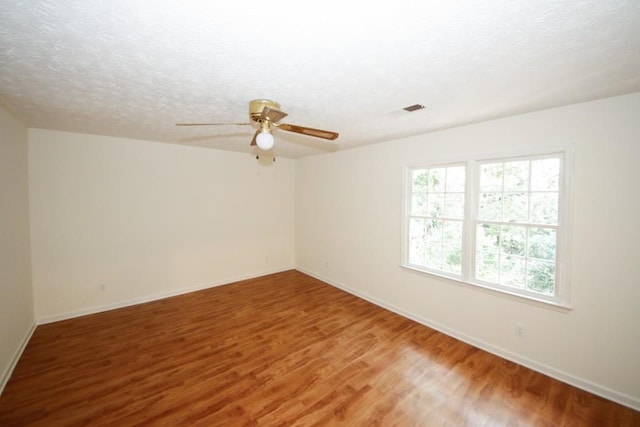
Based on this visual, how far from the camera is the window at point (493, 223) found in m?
2.35

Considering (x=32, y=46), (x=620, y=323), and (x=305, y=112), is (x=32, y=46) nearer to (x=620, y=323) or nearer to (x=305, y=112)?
(x=305, y=112)

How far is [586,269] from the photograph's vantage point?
7.02 feet

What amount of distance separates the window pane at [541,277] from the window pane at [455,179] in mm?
1070

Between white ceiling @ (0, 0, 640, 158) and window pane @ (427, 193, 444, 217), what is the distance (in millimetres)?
1080

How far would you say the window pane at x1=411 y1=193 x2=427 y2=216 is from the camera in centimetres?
336

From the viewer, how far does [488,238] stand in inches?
109

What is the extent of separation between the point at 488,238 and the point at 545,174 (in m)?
0.82

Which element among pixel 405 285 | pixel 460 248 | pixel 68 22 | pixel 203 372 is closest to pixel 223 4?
pixel 68 22

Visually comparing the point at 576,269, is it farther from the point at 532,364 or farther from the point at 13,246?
the point at 13,246

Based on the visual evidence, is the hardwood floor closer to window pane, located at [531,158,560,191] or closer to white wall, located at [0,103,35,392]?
white wall, located at [0,103,35,392]

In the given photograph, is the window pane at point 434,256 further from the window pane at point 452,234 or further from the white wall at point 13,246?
the white wall at point 13,246

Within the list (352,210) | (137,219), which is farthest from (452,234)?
(137,219)

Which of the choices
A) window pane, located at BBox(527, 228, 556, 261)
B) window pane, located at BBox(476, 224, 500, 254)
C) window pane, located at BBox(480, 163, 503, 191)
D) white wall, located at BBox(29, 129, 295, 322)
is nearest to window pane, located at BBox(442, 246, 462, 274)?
window pane, located at BBox(476, 224, 500, 254)

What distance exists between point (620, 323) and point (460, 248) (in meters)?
1.32
